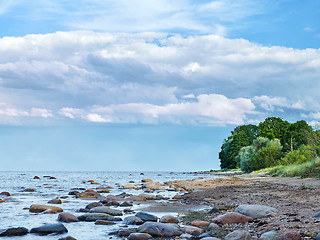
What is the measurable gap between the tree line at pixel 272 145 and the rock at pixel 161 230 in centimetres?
2457

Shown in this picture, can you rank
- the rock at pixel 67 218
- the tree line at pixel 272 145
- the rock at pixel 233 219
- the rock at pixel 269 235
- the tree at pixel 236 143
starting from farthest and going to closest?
1. the tree at pixel 236 143
2. the tree line at pixel 272 145
3. the rock at pixel 67 218
4. the rock at pixel 233 219
5. the rock at pixel 269 235

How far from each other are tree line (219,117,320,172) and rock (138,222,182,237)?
967 inches

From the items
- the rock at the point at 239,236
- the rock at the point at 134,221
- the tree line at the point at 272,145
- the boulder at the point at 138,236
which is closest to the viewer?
the rock at the point at 239,236

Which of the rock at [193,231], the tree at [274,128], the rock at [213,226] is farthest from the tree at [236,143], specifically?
the rock at [193,231]

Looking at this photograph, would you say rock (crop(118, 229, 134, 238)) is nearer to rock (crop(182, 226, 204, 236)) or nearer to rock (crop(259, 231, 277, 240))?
rock (crop(182, 226, 204, 236))

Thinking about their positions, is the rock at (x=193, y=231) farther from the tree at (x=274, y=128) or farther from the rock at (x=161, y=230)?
the tree at (x=274, y=128)

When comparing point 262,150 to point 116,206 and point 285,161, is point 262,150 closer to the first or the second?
point 285,161

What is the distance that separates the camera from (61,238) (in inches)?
344

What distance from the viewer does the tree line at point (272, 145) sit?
38.4m

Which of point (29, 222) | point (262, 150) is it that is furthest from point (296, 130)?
point (29, 222)

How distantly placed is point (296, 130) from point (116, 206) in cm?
7403

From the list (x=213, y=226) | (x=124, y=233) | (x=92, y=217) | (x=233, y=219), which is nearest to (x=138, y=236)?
(x=124, y=233)

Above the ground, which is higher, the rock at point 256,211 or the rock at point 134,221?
the rock at point 256,211

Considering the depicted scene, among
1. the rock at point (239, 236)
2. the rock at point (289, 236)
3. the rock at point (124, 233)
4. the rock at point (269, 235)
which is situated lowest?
the rock at point (124, 233)
